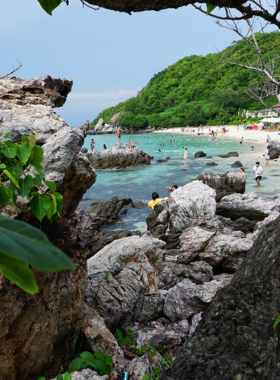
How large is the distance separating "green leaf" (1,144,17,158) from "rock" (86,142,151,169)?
98.9 feet

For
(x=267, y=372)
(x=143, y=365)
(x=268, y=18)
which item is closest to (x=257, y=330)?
(x=267, y=372)

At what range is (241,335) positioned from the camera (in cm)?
185

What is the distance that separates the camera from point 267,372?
1.68 metres

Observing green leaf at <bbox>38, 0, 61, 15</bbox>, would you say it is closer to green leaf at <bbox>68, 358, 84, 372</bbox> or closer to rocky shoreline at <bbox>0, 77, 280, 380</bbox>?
rocky shoreline at <bbox>0, 77, 280, 380</bbox>

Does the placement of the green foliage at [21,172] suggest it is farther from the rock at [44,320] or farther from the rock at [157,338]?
the rock at [157,338]

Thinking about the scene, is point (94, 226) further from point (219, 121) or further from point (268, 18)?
point (219, 121)

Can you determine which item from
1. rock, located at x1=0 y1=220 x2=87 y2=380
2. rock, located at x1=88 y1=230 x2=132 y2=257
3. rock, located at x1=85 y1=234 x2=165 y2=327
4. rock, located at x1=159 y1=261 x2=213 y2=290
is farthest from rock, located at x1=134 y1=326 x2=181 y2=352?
rock, located at x1=88 y1=230 x2=132 y2=257

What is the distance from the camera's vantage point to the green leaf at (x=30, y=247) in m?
0.36

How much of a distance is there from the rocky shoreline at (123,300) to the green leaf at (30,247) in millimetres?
1650

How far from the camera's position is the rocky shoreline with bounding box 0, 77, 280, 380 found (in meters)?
Answer: 1.85

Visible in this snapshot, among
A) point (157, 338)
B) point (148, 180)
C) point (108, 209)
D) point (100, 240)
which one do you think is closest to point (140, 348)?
point (157, 338)

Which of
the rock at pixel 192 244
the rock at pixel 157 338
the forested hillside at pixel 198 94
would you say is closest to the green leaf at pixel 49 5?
the rock at pixel 157 338

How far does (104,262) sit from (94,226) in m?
6.21

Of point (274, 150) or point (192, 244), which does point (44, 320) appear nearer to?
point (192, 244)
